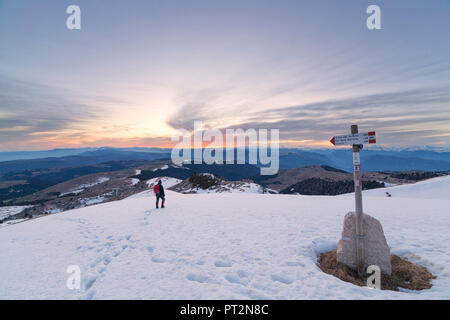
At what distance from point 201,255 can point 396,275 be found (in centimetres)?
702

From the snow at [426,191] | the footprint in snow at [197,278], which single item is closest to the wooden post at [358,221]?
the footprint in snow at [197,278]

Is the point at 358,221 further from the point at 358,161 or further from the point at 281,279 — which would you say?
the point at 281,279

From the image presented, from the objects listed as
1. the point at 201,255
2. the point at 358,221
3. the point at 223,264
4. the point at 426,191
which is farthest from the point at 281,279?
the point at 426,191

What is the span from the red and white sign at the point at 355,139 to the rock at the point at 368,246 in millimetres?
2907

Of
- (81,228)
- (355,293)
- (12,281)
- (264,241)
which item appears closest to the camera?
(355,293)

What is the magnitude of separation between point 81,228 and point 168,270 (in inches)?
347

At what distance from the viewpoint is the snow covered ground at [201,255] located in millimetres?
5551

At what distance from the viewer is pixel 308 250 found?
8211mm

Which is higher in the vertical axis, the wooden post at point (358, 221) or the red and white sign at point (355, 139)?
the red and white sign at point (355, 139)

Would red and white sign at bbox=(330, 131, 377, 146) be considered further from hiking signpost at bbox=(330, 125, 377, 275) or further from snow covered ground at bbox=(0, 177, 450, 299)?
snow covered ground at bbox=(0, 177, 450, 299)

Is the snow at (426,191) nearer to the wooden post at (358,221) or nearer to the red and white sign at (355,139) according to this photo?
the wooden post at (358,221)

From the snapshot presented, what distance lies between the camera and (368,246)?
22.8ft
